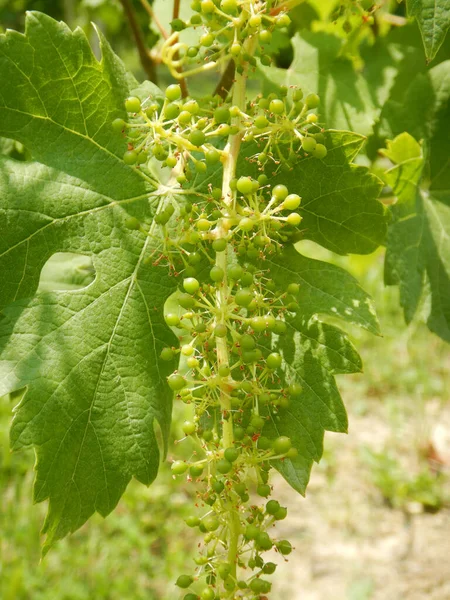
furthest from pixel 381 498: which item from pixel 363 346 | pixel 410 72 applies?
pixel 410 72

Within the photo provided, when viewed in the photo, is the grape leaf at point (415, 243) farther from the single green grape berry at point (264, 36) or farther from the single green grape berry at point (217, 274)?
the single green grape berry at point (217, 274)

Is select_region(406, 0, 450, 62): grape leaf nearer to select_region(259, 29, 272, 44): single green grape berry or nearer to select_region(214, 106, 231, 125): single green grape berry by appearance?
select_region(259, 29, 272, 44): single green grape berry

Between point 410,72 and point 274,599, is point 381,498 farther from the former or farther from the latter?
point 410,72

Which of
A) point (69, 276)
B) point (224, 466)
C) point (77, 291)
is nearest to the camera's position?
point (224, 466)

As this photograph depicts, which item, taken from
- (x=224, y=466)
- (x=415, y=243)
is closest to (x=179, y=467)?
(x=224, y=466)

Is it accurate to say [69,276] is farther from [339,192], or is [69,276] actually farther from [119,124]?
[339,192]

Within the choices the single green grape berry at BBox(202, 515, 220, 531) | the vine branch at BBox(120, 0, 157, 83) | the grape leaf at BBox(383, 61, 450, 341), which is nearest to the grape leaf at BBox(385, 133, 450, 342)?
the grape leaf at BBox(383, 61, 450, 341)
